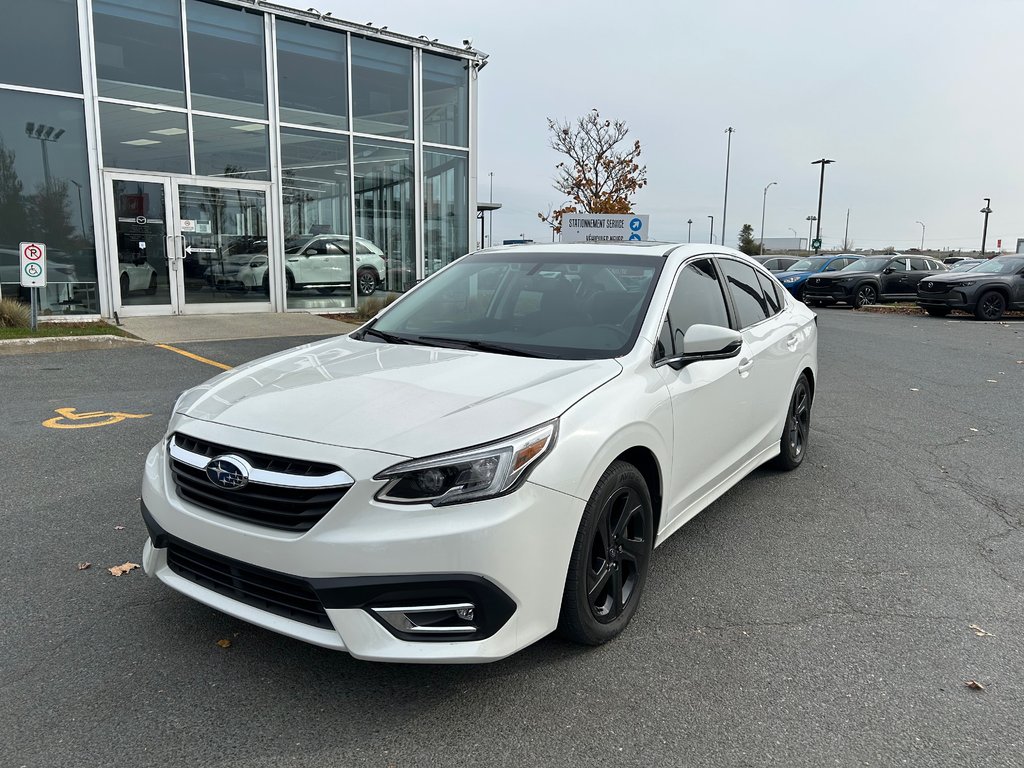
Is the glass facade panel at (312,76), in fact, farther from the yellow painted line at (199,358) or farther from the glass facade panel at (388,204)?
the yellow painted line at (199,358)

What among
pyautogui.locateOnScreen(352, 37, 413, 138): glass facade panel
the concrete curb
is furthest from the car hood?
pyautogui.locateOnScreen(352, 37, 413, 138): glass facade panel

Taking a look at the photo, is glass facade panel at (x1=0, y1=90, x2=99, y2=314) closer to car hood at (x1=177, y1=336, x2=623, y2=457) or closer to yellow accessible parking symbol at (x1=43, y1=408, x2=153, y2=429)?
yellow accessible parking symbol at (x1=43, y1=408, x2=153, y2=429)

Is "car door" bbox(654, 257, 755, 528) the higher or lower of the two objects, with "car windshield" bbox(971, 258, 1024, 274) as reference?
lower

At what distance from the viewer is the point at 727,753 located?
2494 millimetres

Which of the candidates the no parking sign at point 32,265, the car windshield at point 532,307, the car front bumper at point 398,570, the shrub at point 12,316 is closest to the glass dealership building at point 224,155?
the shrub at point 12,316

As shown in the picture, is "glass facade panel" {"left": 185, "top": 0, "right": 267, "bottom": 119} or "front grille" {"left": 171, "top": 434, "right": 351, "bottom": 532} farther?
"glass facade panel" {"left": 185, "top": 0, "right": 267, "bottom": 119}

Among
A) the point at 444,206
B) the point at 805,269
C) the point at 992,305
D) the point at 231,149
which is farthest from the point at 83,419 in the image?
the point at 805,269

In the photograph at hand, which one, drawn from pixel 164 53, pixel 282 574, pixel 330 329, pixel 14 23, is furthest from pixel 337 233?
pixel 282 574

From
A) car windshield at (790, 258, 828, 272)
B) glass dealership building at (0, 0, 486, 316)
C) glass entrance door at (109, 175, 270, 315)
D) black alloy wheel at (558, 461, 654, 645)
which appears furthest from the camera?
car windshield at (790, 258, 828, 272)

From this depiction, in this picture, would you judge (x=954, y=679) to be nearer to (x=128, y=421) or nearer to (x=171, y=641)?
(x=171, y=641)

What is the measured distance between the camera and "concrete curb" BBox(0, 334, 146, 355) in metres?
10.6

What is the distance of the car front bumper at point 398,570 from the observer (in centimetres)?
247

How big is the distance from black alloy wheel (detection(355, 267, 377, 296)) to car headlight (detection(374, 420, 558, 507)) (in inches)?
591

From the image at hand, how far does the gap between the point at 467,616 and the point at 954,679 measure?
1931 millimetres
